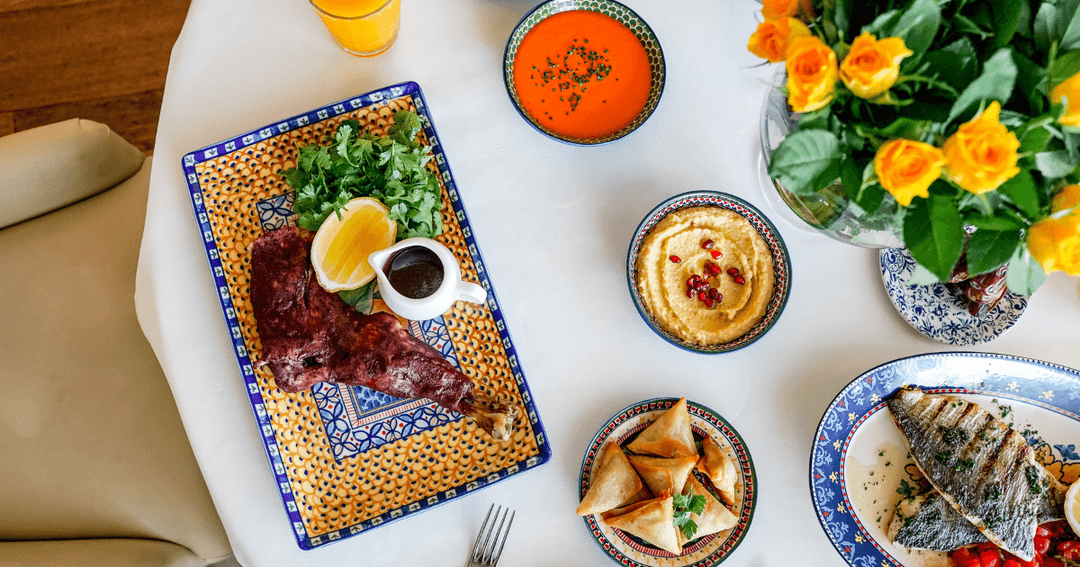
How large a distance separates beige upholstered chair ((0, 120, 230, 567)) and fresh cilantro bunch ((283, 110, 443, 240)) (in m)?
0.62

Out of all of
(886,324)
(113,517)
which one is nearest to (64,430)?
(113,517)

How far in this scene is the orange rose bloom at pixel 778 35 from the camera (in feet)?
2.78

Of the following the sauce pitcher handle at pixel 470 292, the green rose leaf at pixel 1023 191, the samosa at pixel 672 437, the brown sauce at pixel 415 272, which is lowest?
the samosa at pixel 672 437

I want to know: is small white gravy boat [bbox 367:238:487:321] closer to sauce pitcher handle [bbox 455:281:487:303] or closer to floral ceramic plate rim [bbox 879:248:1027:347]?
sauce pitcher handle [bbox 455:281:487:303]

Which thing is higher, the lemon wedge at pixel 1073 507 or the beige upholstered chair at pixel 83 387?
the beige upholstered chair at pixel 83 387

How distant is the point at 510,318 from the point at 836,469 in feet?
2.55

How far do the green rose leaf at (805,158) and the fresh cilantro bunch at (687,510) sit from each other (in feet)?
2.28

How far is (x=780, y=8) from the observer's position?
89cm

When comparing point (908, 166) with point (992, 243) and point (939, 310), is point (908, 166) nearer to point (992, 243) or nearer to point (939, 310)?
point (992, 243)

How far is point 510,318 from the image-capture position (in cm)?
143

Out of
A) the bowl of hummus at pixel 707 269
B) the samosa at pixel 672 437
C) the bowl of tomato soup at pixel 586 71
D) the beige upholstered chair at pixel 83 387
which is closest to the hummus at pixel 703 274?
the bowl of hummus at pixel 707 269

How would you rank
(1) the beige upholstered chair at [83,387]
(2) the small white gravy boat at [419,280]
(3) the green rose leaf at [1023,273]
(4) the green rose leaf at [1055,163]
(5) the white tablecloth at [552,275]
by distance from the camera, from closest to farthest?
(4) the green rose leaf at [1055,163] → (3) the green rose leaf at [1023,273] → (2) the small white gravy boat at [419,280] → (5) the white tablecloth at [552,275] → (1) the beige upholstered chair at [83,387]

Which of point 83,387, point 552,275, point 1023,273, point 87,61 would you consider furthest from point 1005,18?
point 87,61

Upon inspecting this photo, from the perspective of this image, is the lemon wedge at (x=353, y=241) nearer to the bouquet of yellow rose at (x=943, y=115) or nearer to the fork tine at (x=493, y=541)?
the fork tine at (x=493, y=541)
